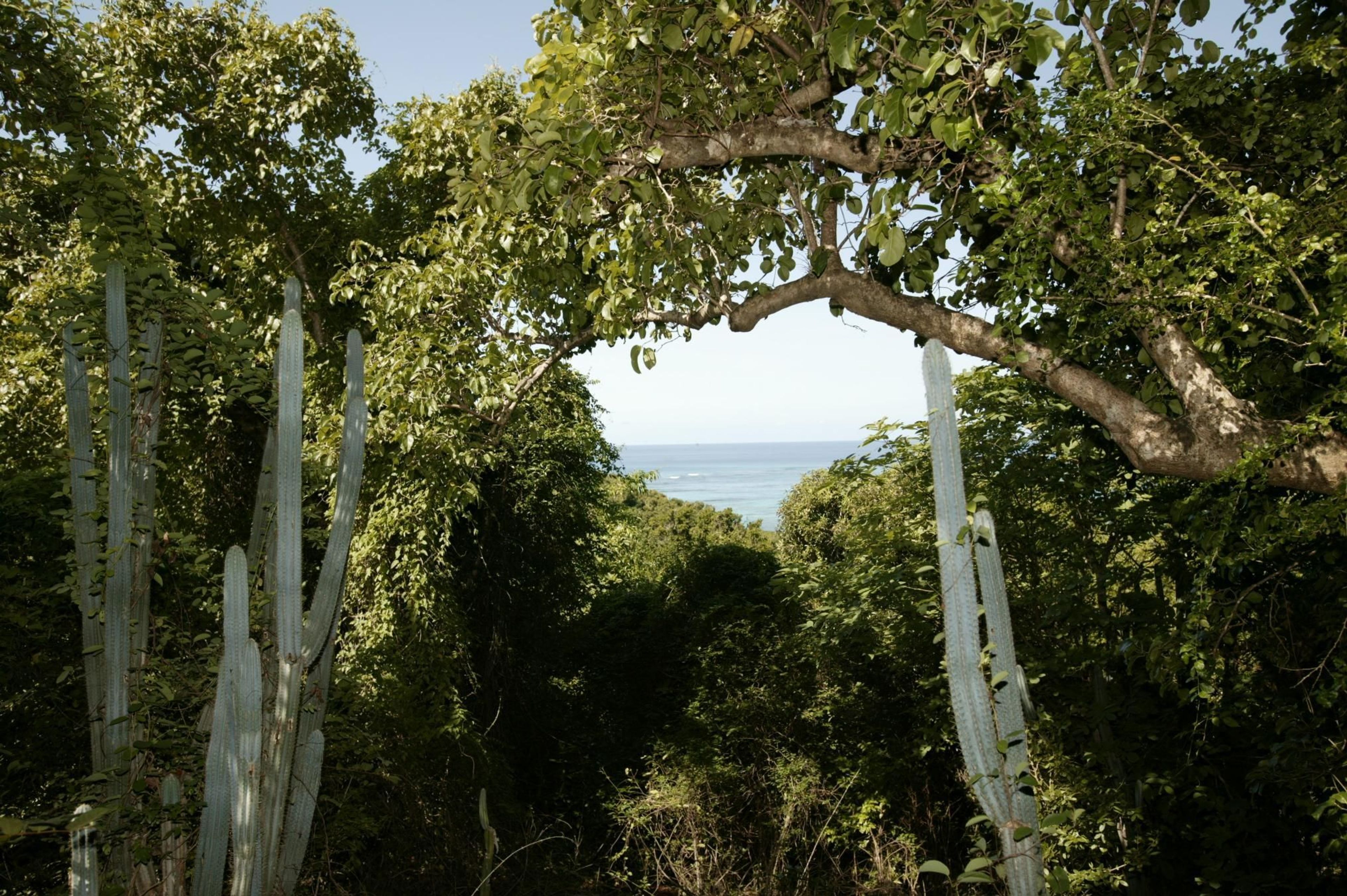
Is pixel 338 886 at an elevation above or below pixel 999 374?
below

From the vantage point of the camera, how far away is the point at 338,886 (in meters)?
4.47

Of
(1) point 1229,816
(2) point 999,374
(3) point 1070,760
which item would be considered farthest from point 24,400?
(1) point 1229,816

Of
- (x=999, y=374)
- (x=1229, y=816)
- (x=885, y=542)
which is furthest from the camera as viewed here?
(x=885, y=542)

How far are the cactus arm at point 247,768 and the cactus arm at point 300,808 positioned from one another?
11.7 inches

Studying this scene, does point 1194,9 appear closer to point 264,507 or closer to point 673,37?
point 673,37

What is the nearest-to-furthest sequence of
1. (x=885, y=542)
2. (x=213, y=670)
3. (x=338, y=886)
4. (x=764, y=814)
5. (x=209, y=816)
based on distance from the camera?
(x=209, y=816), (x=213, y=670), (x=338, y=886), (x=885, y=542), (x=764, y=814)

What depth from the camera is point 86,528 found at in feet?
9.46

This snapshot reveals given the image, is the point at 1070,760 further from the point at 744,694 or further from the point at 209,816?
the point at 209,816

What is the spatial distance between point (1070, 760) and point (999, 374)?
229 cm

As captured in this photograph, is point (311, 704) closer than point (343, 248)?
Yes

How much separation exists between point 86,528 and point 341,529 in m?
0.85

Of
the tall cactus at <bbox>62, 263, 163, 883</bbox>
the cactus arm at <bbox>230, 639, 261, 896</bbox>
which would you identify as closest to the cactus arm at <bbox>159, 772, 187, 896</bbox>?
the tall cactus at <bbox>62, 263, 163, 883</bbox>

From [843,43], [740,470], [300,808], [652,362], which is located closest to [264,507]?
[300,808]

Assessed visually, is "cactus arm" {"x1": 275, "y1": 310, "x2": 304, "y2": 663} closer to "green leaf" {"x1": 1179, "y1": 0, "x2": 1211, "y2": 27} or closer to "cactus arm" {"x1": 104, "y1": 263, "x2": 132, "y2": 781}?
"cactus arm" {"x1": 104, "y1": 263, "x2": 132, "y2": 781}
